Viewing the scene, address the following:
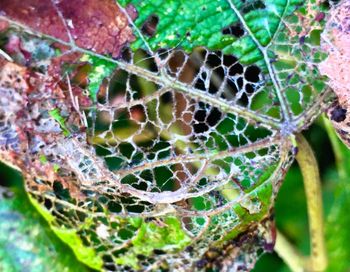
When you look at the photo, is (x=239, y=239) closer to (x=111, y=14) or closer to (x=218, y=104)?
(x=218, y=104)

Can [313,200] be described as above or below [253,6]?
below

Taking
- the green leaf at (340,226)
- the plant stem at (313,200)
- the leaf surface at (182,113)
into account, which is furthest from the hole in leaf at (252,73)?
the green leaf at (340,226)

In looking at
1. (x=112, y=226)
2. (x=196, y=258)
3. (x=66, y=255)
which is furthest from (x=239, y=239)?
(x=66, y=255)

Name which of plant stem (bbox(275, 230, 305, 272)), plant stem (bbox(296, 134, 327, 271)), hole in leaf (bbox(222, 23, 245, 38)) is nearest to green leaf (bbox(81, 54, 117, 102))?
hole in leaf (bbox(222, 23, 245, 38))

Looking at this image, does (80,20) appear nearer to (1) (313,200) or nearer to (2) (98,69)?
(2) (98,69)

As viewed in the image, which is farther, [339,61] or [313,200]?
[313,200]

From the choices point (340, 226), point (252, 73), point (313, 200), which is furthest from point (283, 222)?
point (252, 73)
